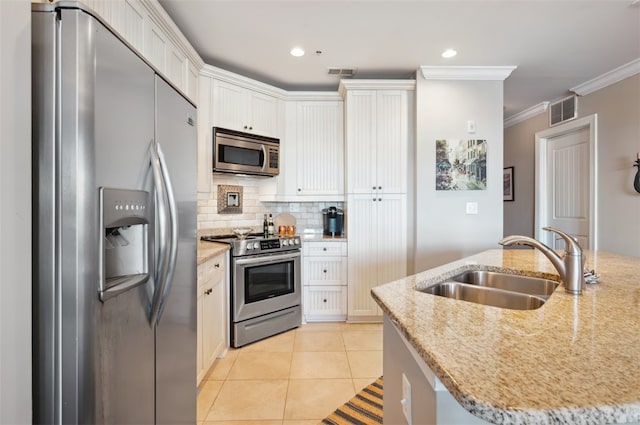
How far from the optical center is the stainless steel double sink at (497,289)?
1.21 m

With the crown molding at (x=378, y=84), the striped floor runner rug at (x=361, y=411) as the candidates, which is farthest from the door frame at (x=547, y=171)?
the striped floor runner rug at (x=361, y=411)

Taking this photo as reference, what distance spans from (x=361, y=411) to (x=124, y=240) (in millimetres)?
1644

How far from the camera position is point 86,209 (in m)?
0.75

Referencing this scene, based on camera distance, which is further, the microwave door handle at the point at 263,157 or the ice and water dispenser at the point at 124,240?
the microwave door handle at the point at 263,157

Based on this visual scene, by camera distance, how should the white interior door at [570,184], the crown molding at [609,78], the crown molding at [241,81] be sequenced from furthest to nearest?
the white interior door at [570,184] < the crown molding at [609,78] < the crown molding at [241,81]

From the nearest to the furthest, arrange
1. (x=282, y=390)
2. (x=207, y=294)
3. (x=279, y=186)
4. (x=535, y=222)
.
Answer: (x=282, y=390)
(x=207, y=294)
(x=279, y=186)
(x=535, y=222)

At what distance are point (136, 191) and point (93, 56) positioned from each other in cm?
37

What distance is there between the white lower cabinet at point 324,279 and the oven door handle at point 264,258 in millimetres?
180

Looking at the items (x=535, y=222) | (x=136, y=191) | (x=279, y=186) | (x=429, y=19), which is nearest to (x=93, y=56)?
(x=136, y=191)

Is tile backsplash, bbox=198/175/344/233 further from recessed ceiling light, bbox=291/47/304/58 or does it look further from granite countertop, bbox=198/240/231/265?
recessed ceiling light, bbox=291/47/304/58

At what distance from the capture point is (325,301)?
3.19 m

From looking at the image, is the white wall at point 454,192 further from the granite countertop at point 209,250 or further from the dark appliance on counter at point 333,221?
the granite countertop at point 209,250

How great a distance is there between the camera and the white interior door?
3.49 m

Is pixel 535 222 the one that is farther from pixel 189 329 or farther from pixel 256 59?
pixel 189 329
